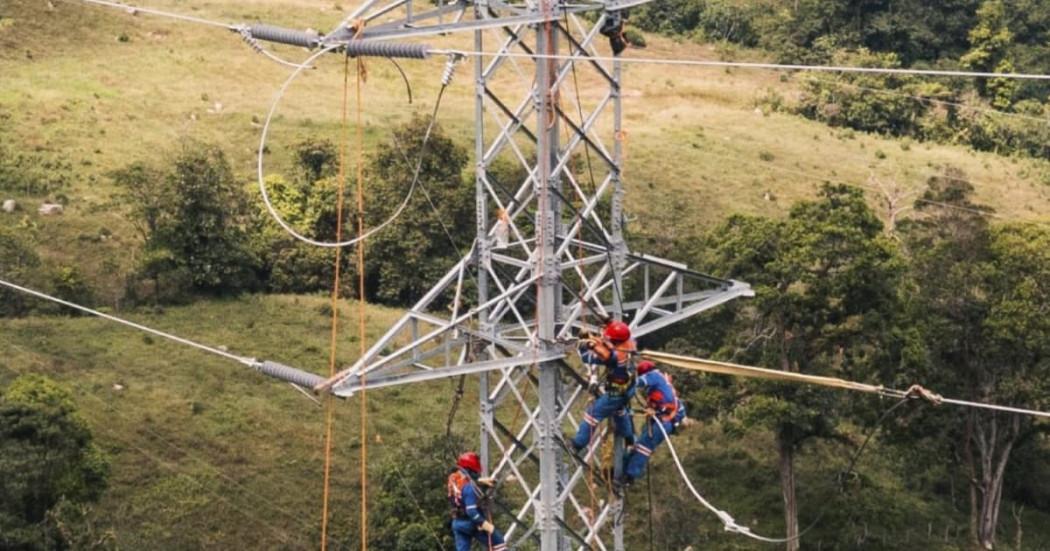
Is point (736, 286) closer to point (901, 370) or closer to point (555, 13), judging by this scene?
point (555, 13)

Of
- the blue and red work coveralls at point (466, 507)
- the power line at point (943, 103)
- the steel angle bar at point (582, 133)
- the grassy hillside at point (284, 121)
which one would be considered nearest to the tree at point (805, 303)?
the grassy hillside at point (284, 121)

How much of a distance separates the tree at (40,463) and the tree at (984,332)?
18.8 meters

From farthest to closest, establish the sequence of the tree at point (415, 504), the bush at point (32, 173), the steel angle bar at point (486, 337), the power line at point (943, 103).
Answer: the power line at point (943, 103), the bush at point (32, 173), the tree at point (415, 504), the steel angle bar at point (486, 337)

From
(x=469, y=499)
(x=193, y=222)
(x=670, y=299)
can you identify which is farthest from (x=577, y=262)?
(x=193, y=222)

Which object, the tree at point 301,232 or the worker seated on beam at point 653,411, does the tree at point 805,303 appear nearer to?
the tree at point 301,232

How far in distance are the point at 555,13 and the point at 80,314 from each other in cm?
3075

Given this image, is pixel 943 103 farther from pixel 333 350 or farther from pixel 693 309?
pixel 333 350

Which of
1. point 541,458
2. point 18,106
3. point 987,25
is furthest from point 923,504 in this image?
point 987,25

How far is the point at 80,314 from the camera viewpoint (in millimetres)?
43406

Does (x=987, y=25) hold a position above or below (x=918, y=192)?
above

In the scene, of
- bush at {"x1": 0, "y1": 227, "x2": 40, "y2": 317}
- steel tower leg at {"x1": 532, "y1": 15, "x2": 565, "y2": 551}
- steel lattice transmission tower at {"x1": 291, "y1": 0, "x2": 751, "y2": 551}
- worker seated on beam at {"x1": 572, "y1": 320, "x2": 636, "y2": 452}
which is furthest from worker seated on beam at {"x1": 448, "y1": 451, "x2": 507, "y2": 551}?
bush at {"x1": 0, "y1": 227, "x2": 40, "y2": 317}

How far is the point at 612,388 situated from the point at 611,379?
181mm

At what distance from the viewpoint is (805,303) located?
3409 centimetres

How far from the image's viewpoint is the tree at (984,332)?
33.7m
